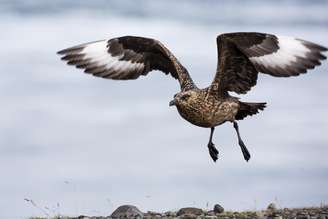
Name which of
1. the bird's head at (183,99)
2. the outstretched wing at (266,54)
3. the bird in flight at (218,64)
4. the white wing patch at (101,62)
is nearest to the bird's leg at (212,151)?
the bird in flight at (218,64)

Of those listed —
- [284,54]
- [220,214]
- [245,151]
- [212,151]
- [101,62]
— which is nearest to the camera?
[284,54]

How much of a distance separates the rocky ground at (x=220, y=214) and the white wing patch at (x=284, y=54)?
8.55 feet

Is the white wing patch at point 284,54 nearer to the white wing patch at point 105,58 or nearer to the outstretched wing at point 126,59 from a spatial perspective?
the outstretched wing at point 126,59

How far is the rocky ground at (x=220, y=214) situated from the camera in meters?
15.0

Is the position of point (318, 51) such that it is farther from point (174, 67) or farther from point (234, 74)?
point (174, 67)

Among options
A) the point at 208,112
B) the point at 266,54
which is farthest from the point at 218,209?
the point at 266,54

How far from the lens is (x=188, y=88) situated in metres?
16.3

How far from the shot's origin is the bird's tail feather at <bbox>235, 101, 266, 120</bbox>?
1677 cm

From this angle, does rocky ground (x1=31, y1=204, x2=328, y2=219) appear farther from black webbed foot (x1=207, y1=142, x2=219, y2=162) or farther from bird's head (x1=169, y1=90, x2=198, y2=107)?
bird's head (x1=169, y1=90, x2=198, y2=107)

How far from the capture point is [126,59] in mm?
17172

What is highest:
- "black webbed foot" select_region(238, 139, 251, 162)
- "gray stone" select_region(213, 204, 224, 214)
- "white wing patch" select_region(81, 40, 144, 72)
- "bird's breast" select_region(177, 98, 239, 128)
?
"white wing patch" select_region(81, 40, 144, 72)

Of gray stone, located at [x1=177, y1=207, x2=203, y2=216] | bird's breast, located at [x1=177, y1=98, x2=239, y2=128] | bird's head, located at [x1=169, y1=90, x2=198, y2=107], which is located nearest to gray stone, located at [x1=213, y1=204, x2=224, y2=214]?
gray stone, located at [x1=177, y1=207, x2=203, y2=216]

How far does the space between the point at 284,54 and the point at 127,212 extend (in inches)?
159

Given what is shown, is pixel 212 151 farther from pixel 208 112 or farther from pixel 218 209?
pixel 218 209
